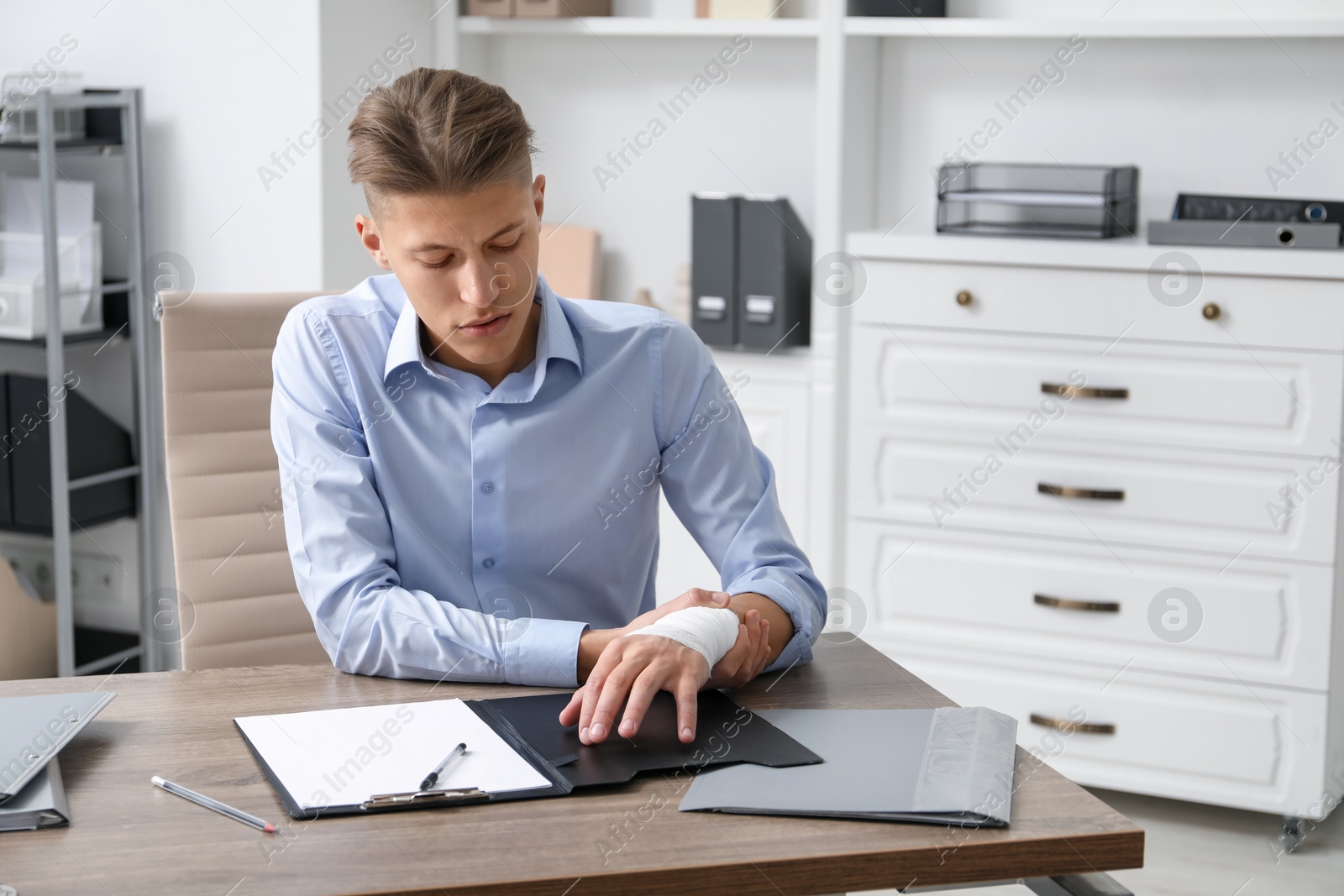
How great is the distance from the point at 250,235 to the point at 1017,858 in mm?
2530

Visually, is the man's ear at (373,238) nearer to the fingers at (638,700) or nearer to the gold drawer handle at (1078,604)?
the fingers at (638,700)

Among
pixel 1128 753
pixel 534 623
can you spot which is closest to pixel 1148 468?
pixel 1128 753

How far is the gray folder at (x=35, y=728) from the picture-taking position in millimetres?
1059

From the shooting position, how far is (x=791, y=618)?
1.43 meters

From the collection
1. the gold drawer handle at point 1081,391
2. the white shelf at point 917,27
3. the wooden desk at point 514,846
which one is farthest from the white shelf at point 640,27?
the wooden desk at point 514,846

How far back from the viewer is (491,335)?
4.88 feet

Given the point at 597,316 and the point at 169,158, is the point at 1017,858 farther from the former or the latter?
the point at 169,158

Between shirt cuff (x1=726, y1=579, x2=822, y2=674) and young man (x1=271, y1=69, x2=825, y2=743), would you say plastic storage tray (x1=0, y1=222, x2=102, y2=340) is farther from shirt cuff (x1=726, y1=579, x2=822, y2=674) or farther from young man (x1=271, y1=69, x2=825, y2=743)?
shirt cuff (x1=726, y1=579, x2=822, y2=674)

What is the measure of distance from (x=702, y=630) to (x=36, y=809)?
1.87 feet

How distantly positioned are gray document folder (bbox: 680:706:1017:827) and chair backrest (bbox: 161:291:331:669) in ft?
2.86

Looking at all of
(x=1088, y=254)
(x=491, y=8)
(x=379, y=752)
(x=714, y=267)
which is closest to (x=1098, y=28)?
(x=1088, y=254)

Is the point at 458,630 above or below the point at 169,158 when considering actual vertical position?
below

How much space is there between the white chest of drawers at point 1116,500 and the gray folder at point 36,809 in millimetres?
2118

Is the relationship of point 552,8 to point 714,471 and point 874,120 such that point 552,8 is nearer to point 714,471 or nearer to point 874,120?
point 874,120
